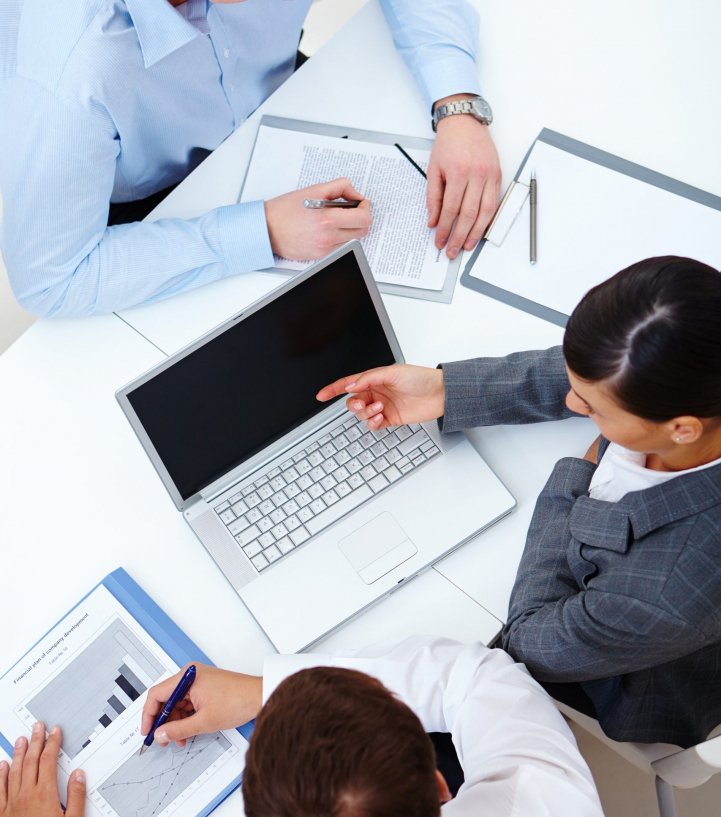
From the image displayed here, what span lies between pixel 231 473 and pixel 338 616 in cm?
23

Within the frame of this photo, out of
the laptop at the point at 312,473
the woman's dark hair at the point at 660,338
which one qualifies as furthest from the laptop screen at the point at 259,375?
the woman's dark hair at the point at 660,338

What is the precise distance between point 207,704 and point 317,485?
31 centimetres

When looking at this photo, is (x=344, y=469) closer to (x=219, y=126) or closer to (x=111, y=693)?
(x=111, y=693)

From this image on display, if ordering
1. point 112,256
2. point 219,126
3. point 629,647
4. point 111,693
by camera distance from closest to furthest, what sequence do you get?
point 629,647 < point 111,693 < point 112,256 < point 219,126

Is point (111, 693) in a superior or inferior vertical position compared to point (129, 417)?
inferior

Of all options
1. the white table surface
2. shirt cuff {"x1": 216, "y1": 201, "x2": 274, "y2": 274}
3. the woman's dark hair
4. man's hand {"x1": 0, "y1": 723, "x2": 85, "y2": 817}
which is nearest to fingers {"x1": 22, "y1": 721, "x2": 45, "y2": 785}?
man's hand {"x1": 0, "y1": 723, "x2": 85, "y2": 817}

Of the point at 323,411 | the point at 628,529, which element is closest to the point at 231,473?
the point at 323,411

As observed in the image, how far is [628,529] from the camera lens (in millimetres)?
951

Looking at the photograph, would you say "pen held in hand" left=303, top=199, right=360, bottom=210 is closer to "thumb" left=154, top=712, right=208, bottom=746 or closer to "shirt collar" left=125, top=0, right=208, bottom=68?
"shirt collar" left=125, top=0, right=208, bottom=68

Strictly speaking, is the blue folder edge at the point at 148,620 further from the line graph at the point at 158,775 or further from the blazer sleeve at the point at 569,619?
the blazer sleeve at the point at 569,619

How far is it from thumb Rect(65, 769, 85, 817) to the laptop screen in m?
0.36

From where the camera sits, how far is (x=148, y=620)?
106 centimetres

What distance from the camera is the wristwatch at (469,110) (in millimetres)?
1272

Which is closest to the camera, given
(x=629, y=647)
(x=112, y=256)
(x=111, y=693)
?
Result: (x=629, y=647)
